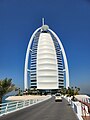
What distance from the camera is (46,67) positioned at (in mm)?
168250

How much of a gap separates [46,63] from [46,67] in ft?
9.99

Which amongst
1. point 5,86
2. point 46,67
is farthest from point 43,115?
point 46,67

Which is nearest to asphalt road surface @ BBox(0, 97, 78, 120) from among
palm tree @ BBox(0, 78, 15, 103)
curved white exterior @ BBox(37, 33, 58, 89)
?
palm tree @ BBox(0, 78, 15, 103)

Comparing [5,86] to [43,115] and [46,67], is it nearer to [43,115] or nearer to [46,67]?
[43,115]

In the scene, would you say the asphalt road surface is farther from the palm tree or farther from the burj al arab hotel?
the burj al arab hotel

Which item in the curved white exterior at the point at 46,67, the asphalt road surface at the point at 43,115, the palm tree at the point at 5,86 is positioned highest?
the curved white exterior at the point at 46,67

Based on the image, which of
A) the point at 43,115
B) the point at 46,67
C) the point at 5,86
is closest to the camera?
the point at 43,115

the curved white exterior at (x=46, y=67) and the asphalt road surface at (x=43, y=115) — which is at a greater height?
the curved white exterior at (x=46, y=67)

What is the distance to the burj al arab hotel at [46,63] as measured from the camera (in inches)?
6590

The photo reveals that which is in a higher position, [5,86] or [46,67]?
[46,67]

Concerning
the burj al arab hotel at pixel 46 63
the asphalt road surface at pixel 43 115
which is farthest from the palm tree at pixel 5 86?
the burj al arab hotel at pixel 46 63

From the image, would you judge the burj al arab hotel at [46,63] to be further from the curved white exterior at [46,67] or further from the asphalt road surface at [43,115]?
the asphalt road surface at [43,115]

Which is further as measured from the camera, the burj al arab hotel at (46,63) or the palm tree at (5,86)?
the burj al arab hotel at (46,63)

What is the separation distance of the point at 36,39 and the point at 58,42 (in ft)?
62.6
